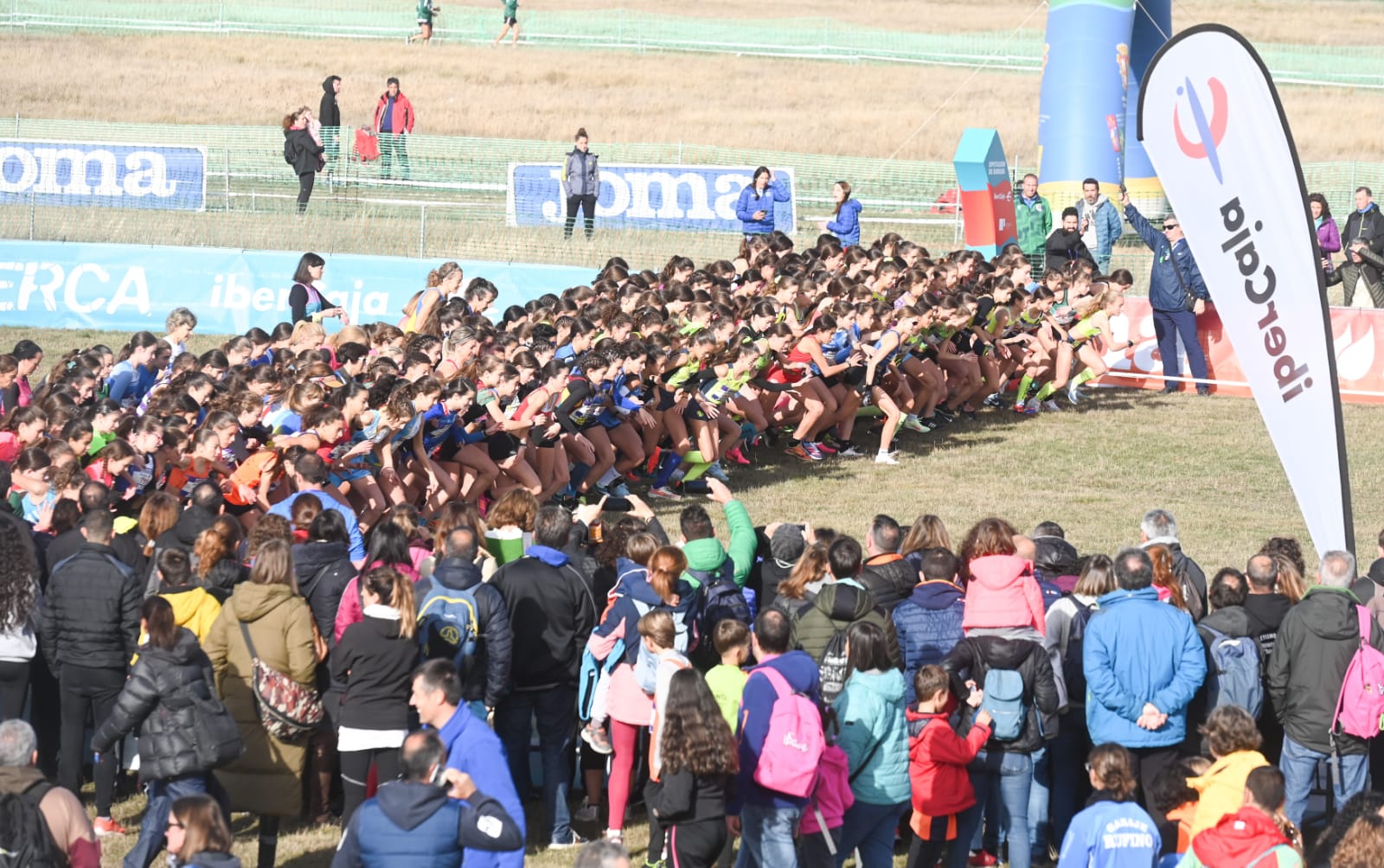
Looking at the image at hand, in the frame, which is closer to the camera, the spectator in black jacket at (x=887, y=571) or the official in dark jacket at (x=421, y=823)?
the official in dark jacket at (x=421, y=823)

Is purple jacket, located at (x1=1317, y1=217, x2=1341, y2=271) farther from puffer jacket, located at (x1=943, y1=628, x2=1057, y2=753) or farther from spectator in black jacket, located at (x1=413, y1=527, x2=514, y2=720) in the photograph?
spectator in black jacket, located at (x1=413, y1=527, x2=514, y2=720)

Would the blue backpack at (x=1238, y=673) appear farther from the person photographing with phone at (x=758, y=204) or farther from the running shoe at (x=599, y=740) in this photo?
the person photographing with phone at (x=758, y=204)

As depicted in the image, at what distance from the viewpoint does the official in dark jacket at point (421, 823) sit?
5531 millimetres

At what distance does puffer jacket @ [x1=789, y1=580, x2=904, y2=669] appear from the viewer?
25.3 feet

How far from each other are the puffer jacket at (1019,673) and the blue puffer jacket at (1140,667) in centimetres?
24

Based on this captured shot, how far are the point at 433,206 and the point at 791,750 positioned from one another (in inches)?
866

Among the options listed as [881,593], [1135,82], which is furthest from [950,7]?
[881,593]

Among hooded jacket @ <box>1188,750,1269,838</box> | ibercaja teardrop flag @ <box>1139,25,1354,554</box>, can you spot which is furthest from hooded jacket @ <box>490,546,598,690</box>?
ibercaja teardrop flag @ <box>1139,25,1354,554</box>

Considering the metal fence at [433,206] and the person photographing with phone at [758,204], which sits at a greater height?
the metal fence at [433,206]

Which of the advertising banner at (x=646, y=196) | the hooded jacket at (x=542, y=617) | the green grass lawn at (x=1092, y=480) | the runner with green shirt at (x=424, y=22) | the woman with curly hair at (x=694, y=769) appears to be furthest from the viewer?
the runner with green shirt at (x=424, y=22)

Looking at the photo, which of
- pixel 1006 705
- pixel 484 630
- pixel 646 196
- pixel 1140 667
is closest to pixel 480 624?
pixel 484 630

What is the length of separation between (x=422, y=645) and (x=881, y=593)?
7.82 feet

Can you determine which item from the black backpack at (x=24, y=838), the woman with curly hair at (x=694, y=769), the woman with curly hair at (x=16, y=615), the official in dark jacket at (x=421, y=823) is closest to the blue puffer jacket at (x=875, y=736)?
the woman with curly hair at (x=694, y=769)

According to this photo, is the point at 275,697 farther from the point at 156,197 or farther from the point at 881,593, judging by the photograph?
the point at 156,197
